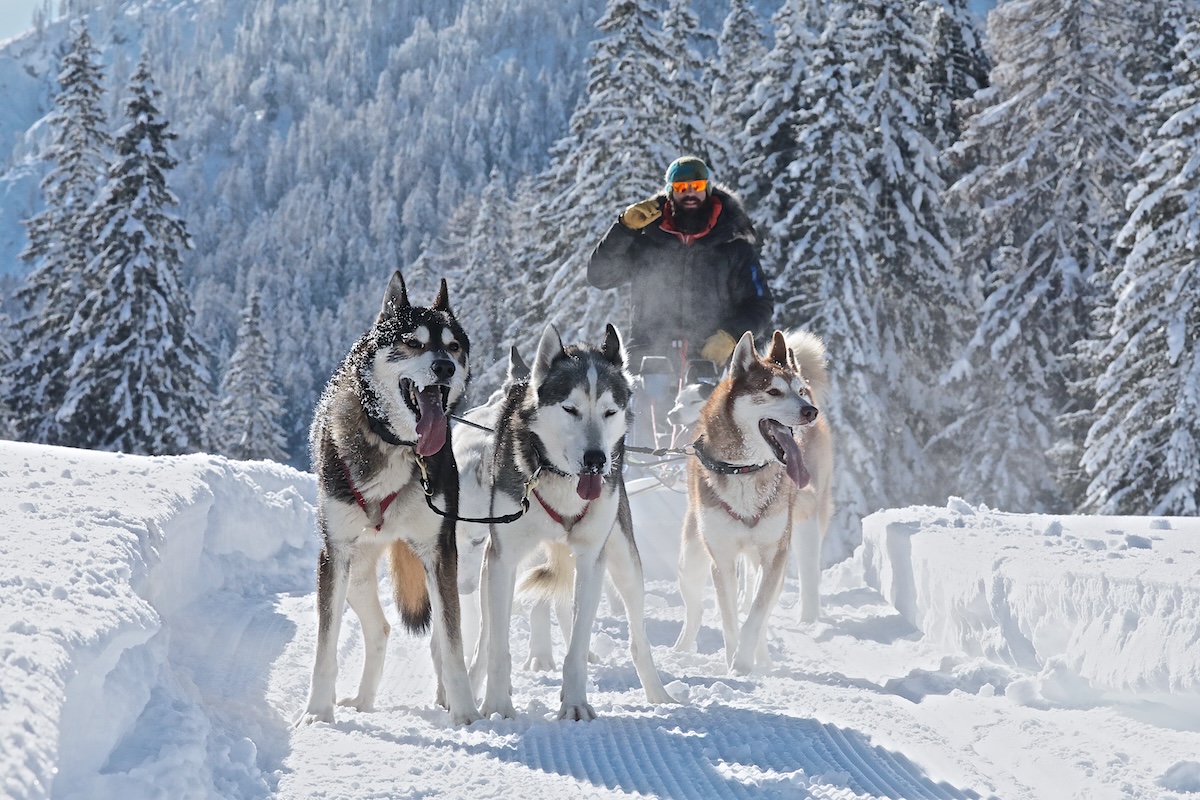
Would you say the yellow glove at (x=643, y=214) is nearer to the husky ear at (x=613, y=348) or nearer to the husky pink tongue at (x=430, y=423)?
the husky ear at (x=613, y=348)

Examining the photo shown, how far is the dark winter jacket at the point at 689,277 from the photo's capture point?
7453 millimetres

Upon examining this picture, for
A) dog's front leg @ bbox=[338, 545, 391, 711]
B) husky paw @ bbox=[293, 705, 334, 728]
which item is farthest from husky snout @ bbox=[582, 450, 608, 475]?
husky paw @ bbox=[293, 705, 334, 728]

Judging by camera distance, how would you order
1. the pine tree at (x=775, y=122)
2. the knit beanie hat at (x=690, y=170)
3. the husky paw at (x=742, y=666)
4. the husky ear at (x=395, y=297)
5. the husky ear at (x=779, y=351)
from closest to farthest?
the husky ear at (x=395, y=297), the husky paw at (x=742, y=666), the husky ear at (x=779, y=351), the knit beanie hat at (x=690, y=170), the pine tree at (x=775, y=122)

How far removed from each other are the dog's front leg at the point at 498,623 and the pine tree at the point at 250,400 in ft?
110

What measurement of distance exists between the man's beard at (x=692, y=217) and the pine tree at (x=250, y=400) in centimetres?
3106

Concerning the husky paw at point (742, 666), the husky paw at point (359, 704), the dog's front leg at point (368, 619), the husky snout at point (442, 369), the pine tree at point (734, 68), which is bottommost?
the husky paw at point (742, 666)

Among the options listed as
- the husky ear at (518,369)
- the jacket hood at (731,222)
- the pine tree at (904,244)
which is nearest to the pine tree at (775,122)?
the pine tree at (904,244)

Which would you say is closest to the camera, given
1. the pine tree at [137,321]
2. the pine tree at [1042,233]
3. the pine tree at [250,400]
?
the pine tree at [1042,233]

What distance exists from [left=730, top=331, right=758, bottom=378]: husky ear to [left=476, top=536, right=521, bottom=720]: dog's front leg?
203 centimetres

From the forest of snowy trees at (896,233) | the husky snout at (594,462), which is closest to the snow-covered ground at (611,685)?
the husky snout at (594,462)

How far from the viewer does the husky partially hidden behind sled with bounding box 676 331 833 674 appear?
5.71m

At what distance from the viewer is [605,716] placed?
4.34 meters

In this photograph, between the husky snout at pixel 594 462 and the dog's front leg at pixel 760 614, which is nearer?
the husky snout at pixel 594 462

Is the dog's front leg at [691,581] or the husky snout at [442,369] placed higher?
the husky snout at [442,369]
